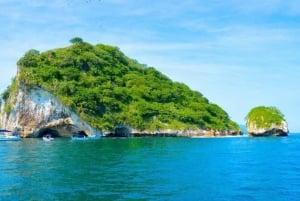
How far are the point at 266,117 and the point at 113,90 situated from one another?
1944 inches

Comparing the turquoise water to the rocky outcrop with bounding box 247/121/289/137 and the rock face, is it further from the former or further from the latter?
the rocky outcrop with bounding box 247/121/289/137

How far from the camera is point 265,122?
144625 mm

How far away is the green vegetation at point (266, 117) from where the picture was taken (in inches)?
5689

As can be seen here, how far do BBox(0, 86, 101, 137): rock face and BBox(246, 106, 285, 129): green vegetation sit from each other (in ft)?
182

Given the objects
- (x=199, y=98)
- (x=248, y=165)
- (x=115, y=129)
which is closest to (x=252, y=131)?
(x=199, y=98)

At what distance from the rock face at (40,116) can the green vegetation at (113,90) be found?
6.14 ft

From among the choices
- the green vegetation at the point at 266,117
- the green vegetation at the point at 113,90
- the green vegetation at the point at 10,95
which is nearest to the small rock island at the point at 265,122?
the green vegetation at the point at 266,117

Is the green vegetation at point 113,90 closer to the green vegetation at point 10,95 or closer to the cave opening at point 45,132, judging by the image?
the green vegetation at point 10,95

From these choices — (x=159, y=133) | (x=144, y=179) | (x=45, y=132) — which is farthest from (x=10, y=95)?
(x=144, y=179)

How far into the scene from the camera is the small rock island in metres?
145

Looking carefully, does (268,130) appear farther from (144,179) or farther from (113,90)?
(144,179)

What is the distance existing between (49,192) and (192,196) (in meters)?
9.46

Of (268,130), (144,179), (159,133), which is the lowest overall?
(144,179)

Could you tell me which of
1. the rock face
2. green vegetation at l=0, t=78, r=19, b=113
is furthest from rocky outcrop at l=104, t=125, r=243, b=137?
green vegetation at l=0, t=78, r=19, b=113
